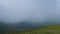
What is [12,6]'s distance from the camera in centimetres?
108

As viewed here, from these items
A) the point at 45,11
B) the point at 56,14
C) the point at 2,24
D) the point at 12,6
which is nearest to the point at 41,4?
the point at 45,11

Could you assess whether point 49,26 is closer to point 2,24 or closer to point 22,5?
point 22,5

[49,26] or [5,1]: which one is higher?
[5,1]

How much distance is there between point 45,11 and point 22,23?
0.28 metres

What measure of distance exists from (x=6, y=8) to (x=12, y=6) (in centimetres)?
7

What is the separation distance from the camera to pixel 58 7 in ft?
3.48

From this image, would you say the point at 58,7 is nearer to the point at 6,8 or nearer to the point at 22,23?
the point at 22,23

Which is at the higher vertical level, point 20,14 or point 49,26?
point 20,14

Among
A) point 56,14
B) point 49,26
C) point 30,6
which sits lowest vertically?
point 49,26

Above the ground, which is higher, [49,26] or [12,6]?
[12,6]

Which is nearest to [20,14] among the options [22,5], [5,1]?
[22,5]

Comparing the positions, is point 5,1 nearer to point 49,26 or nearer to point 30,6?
point 30,6

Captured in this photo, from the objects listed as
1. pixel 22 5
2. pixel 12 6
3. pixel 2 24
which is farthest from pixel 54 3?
pixel 2 24

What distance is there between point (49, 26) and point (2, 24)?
1.63 feet
